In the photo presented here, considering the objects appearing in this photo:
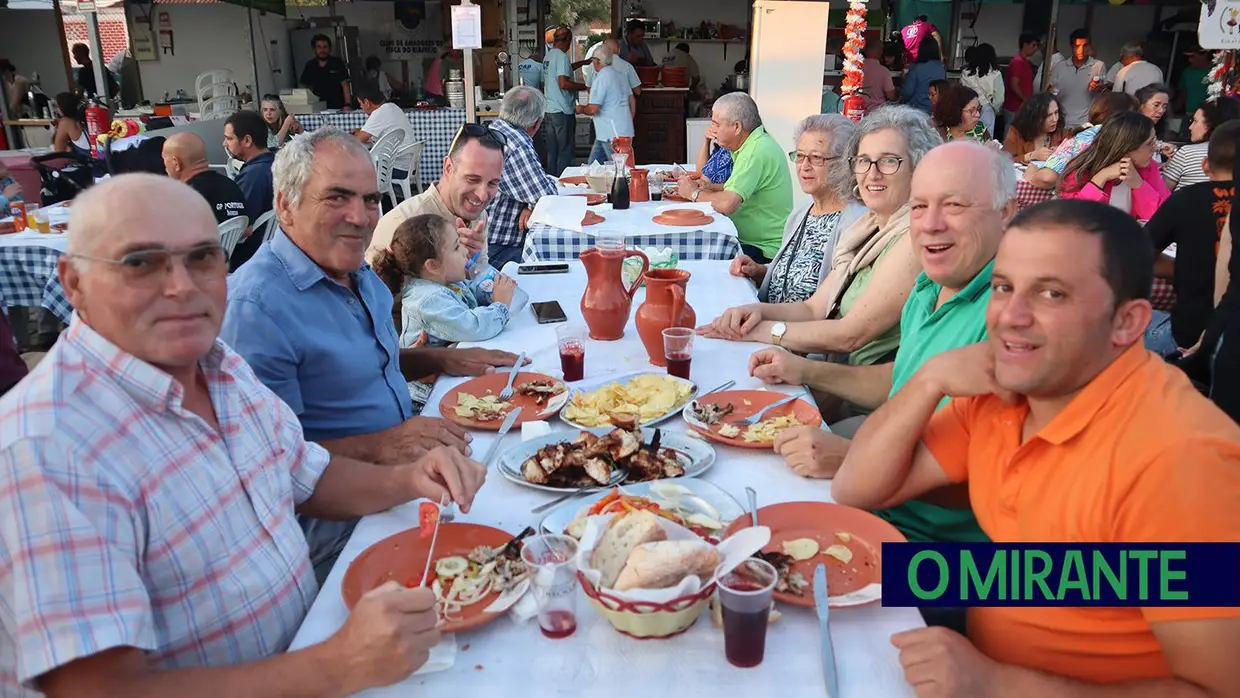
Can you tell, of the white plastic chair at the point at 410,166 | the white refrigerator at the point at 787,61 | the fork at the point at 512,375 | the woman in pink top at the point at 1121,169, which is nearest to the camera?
the fork at the point at 512,375

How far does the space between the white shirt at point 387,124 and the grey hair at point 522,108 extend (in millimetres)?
3739

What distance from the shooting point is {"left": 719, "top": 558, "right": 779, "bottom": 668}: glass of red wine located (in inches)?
43.5

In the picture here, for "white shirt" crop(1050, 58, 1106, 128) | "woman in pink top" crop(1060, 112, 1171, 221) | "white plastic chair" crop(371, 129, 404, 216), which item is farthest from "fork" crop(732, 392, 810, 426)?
"white shirt" crop(1050, 58, 1106, 128)

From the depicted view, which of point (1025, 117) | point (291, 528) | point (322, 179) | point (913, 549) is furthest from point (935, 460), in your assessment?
point (1025, 117)

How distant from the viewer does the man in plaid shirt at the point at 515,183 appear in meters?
4.98

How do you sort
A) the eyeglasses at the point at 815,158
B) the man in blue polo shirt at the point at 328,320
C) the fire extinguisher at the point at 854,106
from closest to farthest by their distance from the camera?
the man in blue polo shirt at the point at 328,320 → the eyeglasses at the point at 815,158 → the fire extinguisher at the point at 854,106

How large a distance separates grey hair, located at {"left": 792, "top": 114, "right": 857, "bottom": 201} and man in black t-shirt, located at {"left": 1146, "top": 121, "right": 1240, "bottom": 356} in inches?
62.6

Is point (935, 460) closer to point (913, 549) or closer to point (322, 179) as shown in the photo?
point (913, 549)

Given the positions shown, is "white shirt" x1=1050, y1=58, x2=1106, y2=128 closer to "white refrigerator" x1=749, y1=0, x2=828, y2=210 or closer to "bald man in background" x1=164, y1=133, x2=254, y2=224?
"white refrigerator" x1=749, y1=0, x2=828, y2=210

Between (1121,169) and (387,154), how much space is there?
6.80 meters

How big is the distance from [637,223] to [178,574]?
3.46 metres

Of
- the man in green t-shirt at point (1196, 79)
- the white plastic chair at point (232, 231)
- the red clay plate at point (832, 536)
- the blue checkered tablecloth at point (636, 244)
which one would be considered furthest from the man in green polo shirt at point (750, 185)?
the man in green t-shirt at point (1196, 79)

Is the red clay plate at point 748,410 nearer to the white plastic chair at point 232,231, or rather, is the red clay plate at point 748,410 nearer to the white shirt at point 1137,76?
the white plastic chair at point 232,231

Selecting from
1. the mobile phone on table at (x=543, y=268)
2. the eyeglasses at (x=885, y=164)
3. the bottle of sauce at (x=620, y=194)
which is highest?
the eyeglasses at (x=885, y=164)
